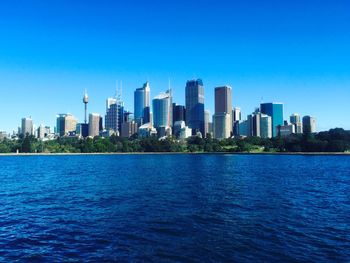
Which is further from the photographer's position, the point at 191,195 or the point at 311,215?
the point at 191,195

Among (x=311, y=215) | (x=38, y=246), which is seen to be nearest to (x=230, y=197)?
(x=311, y=215)

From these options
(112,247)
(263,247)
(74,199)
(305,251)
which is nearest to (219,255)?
(263,247)

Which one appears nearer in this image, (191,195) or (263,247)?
(263,247)

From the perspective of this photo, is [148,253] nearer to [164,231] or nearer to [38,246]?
[164,231]

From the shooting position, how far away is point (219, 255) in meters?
22.4

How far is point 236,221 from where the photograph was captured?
31766mm

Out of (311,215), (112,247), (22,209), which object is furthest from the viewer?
(22,209)

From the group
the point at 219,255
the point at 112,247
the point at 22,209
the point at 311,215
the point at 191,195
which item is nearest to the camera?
the point at 219,255

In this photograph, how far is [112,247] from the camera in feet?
78.4

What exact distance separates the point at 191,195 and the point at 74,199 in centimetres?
1639

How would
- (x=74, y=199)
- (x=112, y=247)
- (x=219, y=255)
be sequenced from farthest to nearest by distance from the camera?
(x=74, y=199) → (x=112, y=247) → (x=219, y=255)

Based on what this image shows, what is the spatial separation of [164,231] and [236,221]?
7644 millimetres

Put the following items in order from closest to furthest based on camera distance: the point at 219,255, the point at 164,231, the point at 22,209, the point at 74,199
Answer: the point at 219,255 → the point at 164,231 → the point at 22,209 → the point at 74,199

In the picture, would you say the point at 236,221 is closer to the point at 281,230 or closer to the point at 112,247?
the point at 281,230
